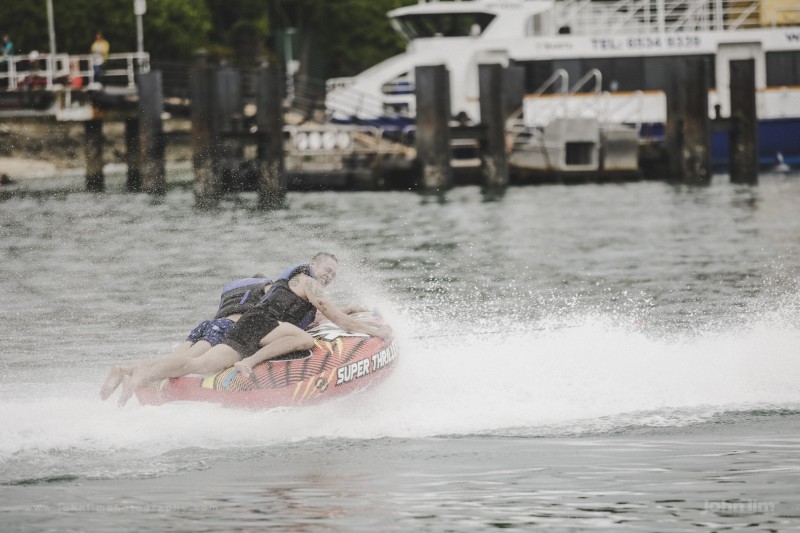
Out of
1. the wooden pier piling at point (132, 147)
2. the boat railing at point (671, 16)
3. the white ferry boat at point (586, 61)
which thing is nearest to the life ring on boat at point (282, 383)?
the wooden pier piling at point (132, 147)

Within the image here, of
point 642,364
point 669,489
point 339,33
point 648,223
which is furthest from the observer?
point 339,33

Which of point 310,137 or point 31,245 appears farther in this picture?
point 310,137

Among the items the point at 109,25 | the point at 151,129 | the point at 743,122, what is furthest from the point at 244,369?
the point at 109,25

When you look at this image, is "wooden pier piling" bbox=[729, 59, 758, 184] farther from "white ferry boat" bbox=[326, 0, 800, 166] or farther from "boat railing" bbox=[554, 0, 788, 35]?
"boat railing" bbox=[554, 0, 788, 35]

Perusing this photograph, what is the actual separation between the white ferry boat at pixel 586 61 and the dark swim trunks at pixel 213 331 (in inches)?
1012

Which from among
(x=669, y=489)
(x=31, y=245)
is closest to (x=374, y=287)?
(x=31, y=245)

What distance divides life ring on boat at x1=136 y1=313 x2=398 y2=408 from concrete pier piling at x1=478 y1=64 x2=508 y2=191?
2049cm

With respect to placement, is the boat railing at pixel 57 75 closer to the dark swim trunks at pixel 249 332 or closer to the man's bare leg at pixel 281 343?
the dark swim trunks at pixel 249 332

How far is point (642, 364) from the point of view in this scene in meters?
13.4

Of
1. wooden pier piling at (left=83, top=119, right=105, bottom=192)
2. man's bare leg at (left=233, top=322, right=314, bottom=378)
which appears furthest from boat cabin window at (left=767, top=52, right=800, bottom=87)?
man's bare leg at (left=233, top=322, right=314, bottom=378)

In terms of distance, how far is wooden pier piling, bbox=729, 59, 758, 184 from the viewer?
3288cm

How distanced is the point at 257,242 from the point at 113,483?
1457cm

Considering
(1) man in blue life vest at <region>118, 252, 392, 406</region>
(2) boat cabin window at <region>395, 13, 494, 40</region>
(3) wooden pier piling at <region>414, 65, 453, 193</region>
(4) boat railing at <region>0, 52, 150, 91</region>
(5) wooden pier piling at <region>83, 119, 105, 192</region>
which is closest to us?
(1) man in blue life vest at <region>118, 252, 392, 406</region>

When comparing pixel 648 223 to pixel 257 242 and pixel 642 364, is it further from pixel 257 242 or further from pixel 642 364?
pixel 642 364
